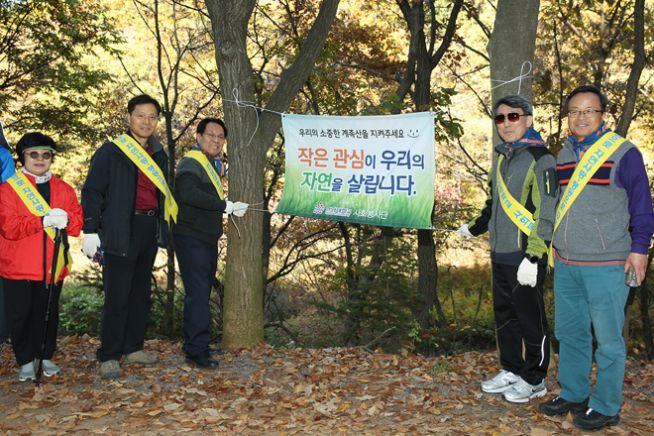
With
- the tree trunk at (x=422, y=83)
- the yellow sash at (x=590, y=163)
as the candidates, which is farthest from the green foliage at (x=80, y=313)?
the yellow sash at (x=590, y=163)

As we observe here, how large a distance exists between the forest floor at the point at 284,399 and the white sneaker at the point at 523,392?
69mm

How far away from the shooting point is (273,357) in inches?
246

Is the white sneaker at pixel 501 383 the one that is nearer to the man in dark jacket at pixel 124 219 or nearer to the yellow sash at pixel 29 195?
the man in dark jacket at pixel 124 219

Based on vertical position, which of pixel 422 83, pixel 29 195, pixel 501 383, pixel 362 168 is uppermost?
pixel 422 83

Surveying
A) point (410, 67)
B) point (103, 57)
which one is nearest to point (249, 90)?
point (410, 67)

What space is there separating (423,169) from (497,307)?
1.39 meters

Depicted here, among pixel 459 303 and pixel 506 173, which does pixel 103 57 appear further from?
pixel 506 173

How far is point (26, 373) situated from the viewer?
5.45 m

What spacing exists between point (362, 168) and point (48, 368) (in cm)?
343

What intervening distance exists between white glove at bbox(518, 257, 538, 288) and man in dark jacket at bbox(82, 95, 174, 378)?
3160 mm

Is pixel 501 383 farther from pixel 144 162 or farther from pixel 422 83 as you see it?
pixel 422 83

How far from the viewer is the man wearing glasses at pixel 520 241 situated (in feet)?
14.8

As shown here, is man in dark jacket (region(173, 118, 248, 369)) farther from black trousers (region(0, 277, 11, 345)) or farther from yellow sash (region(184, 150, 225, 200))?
black trousers (region(0, 277, 11, 345))

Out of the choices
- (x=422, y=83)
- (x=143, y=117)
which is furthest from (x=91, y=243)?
(x=422, y=83)
